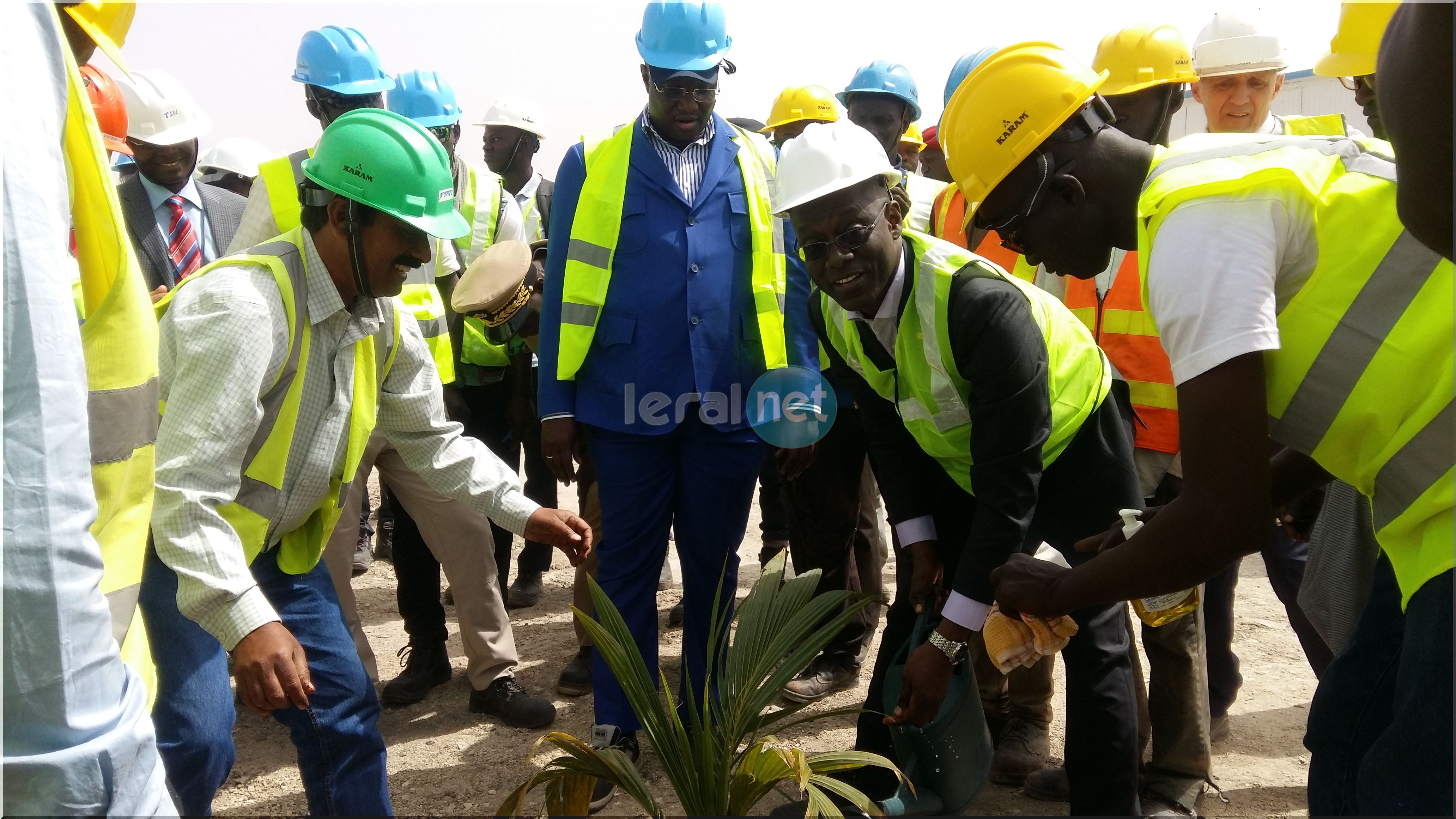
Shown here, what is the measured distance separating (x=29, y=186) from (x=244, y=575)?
1.34m

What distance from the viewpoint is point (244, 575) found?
2279mm

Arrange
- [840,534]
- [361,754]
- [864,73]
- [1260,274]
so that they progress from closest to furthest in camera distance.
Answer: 1. [1260,274]
2. [361,754]
3. [840,534]
4. [864,73]

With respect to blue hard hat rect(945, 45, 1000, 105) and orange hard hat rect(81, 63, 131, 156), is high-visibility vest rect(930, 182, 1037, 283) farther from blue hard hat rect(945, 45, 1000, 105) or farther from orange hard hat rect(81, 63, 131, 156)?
orange hard hat rect(81, 63, 131, 156)

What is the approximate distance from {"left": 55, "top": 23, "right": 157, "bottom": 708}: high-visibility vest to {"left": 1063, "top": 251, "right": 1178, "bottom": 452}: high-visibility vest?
111 inches

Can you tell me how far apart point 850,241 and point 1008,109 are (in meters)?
0.72

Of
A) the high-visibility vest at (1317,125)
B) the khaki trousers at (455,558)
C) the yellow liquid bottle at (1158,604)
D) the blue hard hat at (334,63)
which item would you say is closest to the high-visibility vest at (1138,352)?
the high-visibility vest at (1317,125)

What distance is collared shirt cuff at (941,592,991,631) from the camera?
8.75ft

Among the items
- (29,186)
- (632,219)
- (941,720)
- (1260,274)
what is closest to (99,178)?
(29,186)

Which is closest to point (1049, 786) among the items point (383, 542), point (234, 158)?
point (383, 542)

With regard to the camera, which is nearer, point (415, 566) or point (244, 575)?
point (244, 575)

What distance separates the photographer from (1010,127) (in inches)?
85.7

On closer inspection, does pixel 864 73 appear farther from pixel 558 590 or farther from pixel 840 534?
pixel 558 590

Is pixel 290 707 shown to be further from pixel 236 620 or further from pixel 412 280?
pixel 412 280

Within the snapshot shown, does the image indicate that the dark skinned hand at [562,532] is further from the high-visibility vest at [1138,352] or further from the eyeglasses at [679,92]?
the high-visibility vest at [1138,352]
